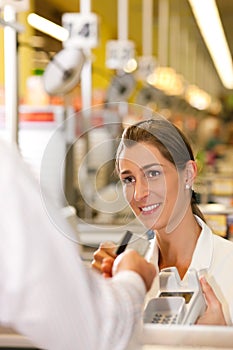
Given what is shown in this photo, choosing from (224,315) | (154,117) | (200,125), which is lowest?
(200,125)

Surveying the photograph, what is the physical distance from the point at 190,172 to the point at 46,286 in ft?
2.50

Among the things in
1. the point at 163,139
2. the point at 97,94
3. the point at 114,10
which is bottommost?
the point at 97,94

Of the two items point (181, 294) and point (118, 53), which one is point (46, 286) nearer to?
point (181, 294)

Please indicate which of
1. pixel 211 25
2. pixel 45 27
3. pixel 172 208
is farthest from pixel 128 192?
pixel 211 25

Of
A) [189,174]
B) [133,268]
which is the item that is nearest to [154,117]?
[189,174]

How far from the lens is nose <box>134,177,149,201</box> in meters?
1.86

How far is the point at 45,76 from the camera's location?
5840mm

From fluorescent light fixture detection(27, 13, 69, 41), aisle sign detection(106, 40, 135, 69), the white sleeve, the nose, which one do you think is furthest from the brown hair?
fluorescent light fixture detection(27, 13, 69, 41)

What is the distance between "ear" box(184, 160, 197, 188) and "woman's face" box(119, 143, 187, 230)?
2 centimetres

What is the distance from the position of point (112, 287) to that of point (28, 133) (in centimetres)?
544

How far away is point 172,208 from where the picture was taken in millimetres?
1963

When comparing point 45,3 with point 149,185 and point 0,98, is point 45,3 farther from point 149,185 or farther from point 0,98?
point 149,185

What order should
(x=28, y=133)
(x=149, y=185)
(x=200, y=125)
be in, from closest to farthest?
1. (x=149, y=185)
2. (x=28, y=133)
3. (x=200, y=125)

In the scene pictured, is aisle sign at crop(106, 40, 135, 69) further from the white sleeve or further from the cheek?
the white sleeve
